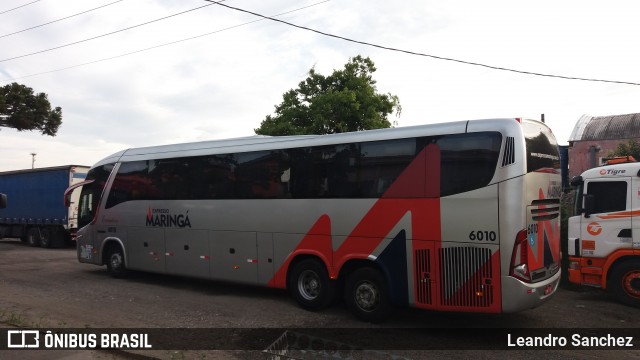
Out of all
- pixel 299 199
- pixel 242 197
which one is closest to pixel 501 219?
pixel 299 199

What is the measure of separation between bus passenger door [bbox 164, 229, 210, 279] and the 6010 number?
226 inches

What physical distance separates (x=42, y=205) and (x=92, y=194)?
32.3 ft

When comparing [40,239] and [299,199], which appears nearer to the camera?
[299,199]

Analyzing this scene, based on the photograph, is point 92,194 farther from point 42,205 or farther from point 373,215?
point 42,205

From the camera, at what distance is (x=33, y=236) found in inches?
824

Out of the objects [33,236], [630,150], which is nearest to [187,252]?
[33,236]

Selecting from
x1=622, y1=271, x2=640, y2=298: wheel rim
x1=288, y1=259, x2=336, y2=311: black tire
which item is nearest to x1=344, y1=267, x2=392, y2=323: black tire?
x1=288, y1=259, x2=336, y2=311: black tire

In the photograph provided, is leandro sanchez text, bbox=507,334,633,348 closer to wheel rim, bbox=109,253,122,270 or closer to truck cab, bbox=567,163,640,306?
truck cab, bbox=567,163,640,306

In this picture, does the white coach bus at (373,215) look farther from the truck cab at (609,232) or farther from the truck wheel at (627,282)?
the truck wheel at (627,282)

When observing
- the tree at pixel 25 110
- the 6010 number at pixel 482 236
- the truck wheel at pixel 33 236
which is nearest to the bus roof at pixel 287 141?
the 6010 number at pixel 482 236

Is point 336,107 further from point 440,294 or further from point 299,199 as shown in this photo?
point 440,294

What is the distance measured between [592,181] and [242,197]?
23.3ft

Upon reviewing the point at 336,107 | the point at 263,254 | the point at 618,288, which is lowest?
the point at 618,288

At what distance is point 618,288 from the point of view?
8820 millimetres
